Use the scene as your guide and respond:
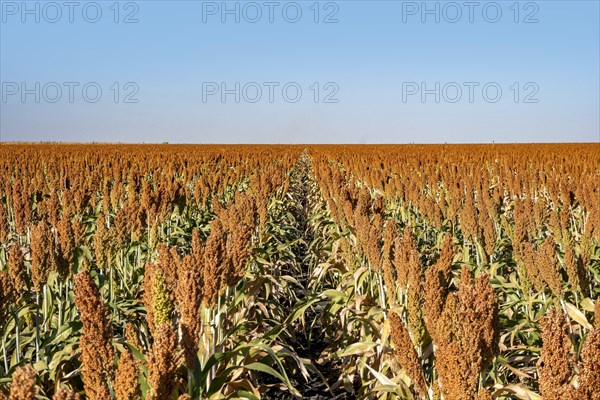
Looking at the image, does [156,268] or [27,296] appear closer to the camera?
[156,268]

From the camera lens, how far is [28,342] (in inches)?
130

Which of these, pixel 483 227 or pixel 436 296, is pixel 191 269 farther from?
pixel 483 227

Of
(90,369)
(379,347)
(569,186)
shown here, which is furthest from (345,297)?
(569,186)

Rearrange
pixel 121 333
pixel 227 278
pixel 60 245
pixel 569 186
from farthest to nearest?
pixel 569 186
pixel 121 333
pixel 60 245
pixel 227 278

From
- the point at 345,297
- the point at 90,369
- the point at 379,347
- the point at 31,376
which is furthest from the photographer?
the point at 345,297

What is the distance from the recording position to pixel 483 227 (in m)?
4.52

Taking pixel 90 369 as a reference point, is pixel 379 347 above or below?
below

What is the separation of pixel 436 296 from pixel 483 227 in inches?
101

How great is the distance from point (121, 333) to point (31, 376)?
283cm

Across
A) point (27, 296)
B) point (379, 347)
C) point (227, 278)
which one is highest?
point (227, 278)

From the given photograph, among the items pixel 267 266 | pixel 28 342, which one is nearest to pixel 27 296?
pixel 28 342

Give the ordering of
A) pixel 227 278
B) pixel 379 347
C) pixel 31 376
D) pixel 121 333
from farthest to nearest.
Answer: pixel 121 333 → pixel 379 347 → pixel 227 278 → pixel 31 376

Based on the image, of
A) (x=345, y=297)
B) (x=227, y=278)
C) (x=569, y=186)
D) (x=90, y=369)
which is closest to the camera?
(x=90, y=369)

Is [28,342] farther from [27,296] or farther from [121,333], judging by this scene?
[121,333]
